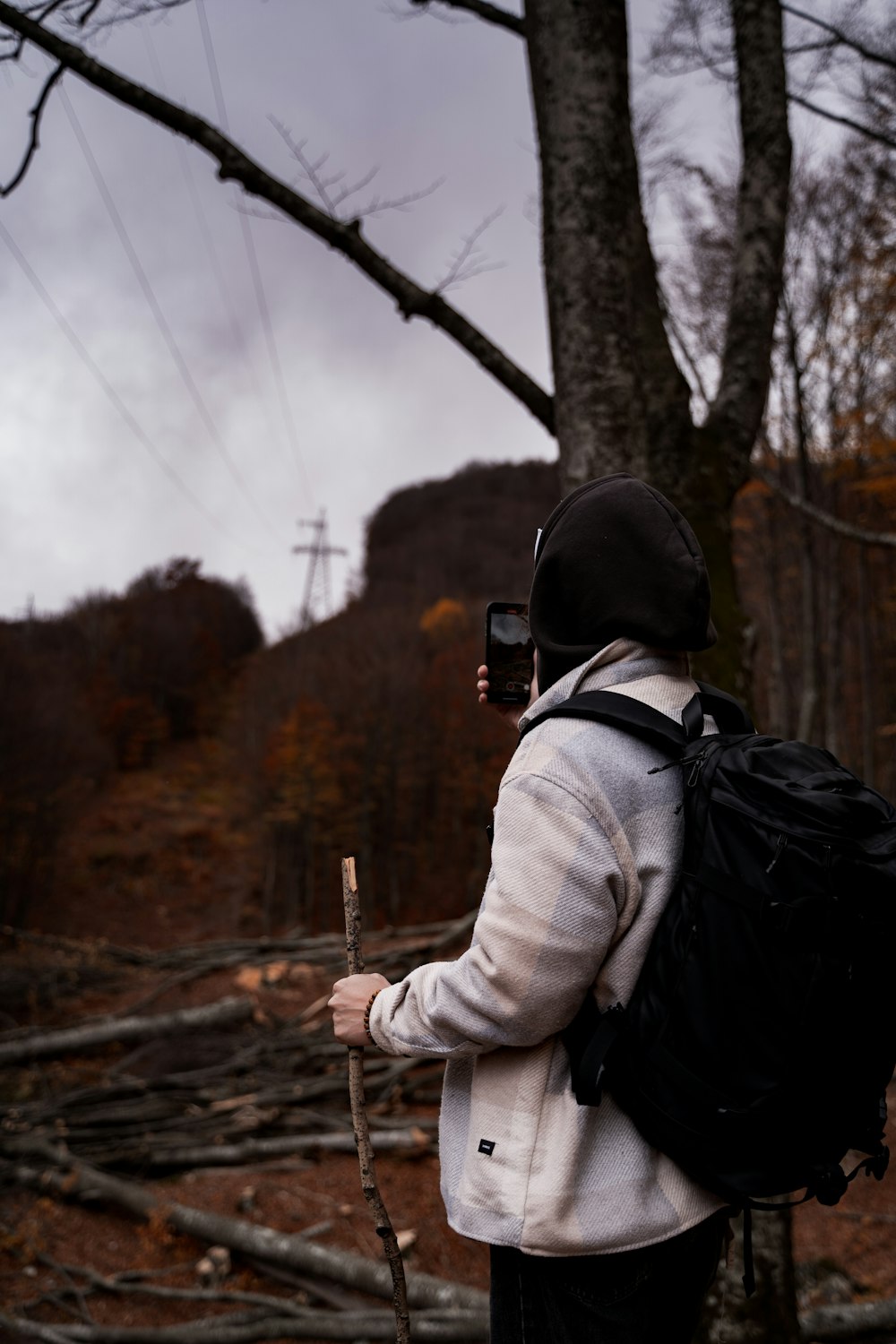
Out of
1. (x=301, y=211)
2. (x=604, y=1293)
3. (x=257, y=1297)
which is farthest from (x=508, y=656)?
(x=257, y=1297)

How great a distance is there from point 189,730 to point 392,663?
720 inches

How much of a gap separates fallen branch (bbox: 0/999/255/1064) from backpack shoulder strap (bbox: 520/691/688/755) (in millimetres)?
10248

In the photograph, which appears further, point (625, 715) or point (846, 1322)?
point (846, 1322)

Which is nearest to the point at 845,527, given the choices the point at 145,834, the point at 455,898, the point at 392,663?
the point at 455,898

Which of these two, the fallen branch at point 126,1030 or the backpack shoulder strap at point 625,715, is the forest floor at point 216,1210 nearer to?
the fallen branch at point 126,1030

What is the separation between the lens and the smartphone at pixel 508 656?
6.31 ft

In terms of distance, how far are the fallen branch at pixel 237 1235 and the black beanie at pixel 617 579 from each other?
12.5 ft

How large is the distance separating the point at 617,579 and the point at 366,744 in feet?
71.6

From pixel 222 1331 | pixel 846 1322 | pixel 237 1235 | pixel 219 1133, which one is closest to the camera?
pixel 846 1322

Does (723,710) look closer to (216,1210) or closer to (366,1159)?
(366,1159)

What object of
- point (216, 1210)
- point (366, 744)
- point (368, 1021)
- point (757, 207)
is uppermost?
point (757, 207)

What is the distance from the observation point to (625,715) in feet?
Result: 4.85

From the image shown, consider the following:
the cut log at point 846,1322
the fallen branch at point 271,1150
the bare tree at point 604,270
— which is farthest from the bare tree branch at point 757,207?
the fallen branch at point 271,1150

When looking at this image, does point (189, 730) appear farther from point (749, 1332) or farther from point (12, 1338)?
point (749, 1332)
